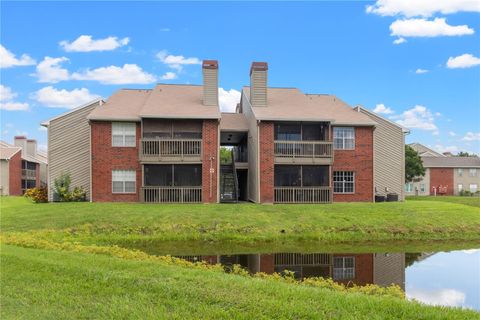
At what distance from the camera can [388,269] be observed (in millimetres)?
12578

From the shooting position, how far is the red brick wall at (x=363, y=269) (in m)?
11.1

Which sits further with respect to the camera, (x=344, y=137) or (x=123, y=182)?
(x=344, y=137)

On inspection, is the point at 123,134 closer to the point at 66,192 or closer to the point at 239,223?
the point at 66,192

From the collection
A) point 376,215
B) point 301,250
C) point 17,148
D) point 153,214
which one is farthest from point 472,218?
point 17,148

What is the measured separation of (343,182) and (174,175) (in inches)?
416

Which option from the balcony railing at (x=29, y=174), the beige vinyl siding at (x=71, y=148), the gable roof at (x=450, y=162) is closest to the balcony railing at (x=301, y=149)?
the beige vinyl siding at (x=71, y=148)

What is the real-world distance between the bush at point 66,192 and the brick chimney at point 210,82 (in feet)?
31.2

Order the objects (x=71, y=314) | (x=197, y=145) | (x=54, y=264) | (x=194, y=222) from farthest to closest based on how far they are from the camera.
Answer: (x=197, y=145)
(x=194, y=222)
(x=54, y=264)
(x=71, y=314)

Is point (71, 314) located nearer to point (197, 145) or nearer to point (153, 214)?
point (153, 214)

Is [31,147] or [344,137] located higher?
[31,147]

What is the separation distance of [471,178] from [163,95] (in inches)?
1929

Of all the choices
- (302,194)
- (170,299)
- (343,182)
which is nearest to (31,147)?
(302,194)

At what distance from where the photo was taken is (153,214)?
765 inches

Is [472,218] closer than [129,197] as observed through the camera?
Yes
